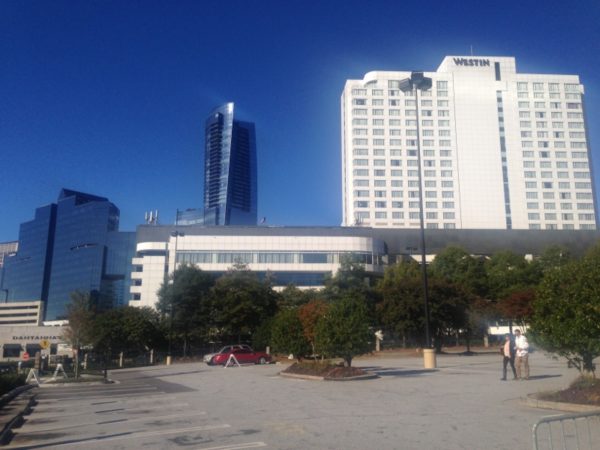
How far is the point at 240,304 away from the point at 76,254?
488 feet

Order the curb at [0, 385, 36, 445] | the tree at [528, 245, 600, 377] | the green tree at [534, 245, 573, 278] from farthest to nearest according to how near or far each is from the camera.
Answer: the green tree at [534, 245, 573, 278], the tree at [528, 245, 600, 377], the curb at [0, 385, 36, 445]

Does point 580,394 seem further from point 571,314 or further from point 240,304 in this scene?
point 240,304

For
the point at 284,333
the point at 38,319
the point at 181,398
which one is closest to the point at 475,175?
the point at 284,333

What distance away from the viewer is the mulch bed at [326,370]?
64.1 ft

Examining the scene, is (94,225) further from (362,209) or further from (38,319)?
(362,209)

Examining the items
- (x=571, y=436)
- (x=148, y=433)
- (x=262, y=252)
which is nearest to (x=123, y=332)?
(x=262, y=252)

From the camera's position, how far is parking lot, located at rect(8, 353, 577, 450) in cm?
834

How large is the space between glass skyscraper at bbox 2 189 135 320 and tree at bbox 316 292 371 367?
5662 inches

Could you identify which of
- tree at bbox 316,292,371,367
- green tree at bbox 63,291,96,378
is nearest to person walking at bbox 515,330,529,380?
tree at bbox 316,292,371,367

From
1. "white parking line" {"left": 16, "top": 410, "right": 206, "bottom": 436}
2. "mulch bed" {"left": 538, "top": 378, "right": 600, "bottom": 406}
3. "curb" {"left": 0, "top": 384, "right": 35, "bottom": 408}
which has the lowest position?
"curb" {"left": 0, "top": 384, "right": 35, "bottom": 408}

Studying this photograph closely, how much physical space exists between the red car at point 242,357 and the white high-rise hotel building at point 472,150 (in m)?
73.5

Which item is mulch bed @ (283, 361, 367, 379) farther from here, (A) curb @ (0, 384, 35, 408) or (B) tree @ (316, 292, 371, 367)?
(A) curb @ (0, 384, 35, 408)

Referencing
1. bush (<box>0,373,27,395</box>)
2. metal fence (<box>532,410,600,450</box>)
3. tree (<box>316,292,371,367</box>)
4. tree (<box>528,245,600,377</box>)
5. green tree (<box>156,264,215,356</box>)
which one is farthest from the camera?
green tree (<box>156,264,215,356</box>)

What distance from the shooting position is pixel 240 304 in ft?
163
